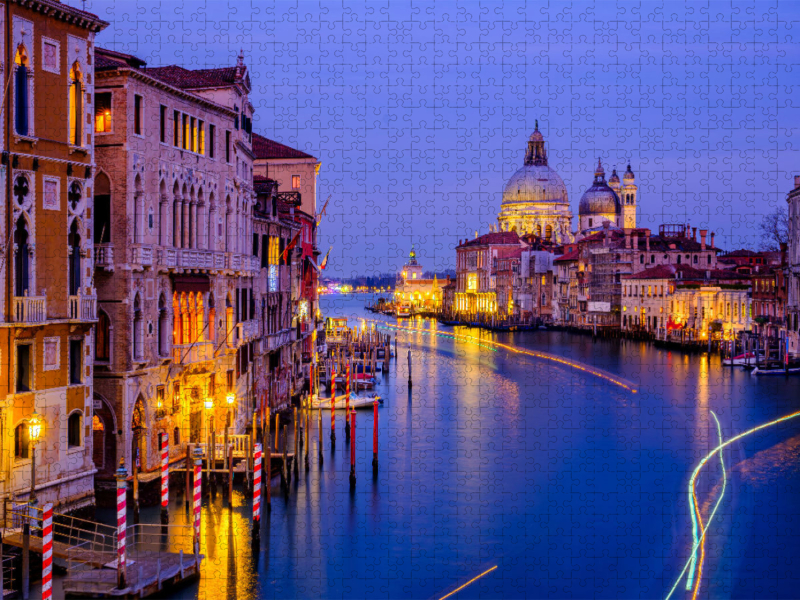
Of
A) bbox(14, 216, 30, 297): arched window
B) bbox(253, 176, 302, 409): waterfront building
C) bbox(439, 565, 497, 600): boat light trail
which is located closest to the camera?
bbox(14, 216, 30, 297): arched window

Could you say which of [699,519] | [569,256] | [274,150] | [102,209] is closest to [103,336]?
[102,209]

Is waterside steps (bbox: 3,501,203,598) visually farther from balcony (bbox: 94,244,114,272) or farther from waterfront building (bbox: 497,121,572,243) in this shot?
waterfront building (bbox: 497,121,572,243)

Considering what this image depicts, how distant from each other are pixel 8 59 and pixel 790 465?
17817 mm

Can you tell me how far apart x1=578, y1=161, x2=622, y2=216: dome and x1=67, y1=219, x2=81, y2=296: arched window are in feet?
340

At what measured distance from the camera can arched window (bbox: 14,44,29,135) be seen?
14.0 metres

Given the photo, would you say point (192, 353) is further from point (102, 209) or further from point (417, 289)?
point (417, 289)

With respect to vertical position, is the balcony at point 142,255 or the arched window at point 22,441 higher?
the balcony at point 142,255

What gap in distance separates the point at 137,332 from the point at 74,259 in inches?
101

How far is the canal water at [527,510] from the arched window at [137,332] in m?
2.56

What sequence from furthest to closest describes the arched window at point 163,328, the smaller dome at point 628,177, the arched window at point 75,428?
the smaller dome at point 628,177, the arched window at point 163,328, the arched window at point 75,428

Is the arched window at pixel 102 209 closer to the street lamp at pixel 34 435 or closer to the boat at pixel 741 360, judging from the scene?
the street lamp at pixel 34 435

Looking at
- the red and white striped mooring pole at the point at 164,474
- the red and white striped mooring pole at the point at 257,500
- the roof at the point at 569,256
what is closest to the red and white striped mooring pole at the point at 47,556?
the red and white striped mooring pole at the point at 164,474

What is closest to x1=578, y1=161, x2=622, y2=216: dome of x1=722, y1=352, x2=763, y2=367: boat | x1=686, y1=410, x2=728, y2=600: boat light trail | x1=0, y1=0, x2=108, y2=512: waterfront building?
x1=722, y1=352, x2=763, y2=367: boat

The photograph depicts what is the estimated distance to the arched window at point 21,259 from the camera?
14.1 metres
